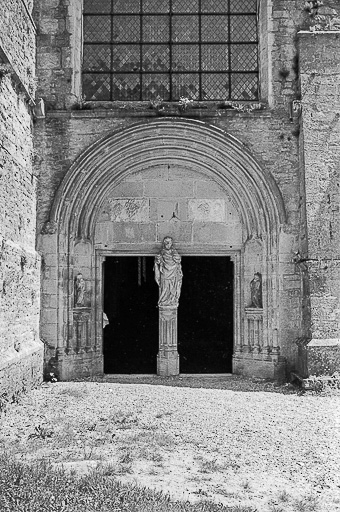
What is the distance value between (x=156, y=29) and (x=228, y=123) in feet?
7.91

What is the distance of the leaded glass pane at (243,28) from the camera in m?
10.8

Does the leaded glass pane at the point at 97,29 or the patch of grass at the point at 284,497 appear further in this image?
the leaded glass pane at the point at 97,29

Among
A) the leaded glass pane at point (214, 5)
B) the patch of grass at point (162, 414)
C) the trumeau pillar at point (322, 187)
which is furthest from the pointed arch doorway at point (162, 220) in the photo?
the patch of grass at point (162, 414)

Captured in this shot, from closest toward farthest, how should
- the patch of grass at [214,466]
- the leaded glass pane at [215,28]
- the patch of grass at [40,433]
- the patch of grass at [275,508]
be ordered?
the patch of grass at [275,508] → the patch of grass at [214,466] → the patch of grass at [40,433] → the leaded glass pane at [215,28]

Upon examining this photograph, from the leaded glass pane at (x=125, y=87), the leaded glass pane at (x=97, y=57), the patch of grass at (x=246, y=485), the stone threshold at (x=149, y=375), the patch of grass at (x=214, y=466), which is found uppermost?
the leaded glass pane at (x=97, y=57)

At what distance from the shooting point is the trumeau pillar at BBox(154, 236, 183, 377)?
10242mm

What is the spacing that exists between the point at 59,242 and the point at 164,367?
2908 mm

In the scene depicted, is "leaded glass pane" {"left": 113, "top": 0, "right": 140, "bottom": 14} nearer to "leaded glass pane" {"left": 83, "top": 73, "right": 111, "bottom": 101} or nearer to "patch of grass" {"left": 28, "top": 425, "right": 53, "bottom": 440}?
"leaded glass pane" {"left": 83, "top": 73, "right": 111, "bottom": 101}

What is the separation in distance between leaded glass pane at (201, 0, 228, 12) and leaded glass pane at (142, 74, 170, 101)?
151cm

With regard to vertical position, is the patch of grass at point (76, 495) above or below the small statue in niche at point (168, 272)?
below

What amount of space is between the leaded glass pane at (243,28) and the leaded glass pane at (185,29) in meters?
0.68

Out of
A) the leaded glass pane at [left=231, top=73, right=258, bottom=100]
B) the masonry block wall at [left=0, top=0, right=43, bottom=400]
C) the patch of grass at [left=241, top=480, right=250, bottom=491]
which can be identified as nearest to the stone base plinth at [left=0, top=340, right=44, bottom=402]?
the masonry block wall at [left=0, top=0, right=43, bottom=400]

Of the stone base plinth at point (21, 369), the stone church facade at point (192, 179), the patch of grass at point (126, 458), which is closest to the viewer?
the patch of grass at point (126, 458)

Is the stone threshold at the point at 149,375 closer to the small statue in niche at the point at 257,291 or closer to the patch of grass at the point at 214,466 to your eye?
the small statue in niche at the point at 257,291
